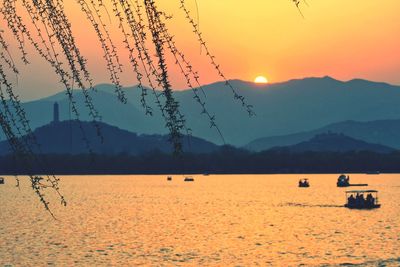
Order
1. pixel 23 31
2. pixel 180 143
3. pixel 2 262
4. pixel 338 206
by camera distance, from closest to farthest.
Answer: pixel 180 143, pixel 23 31, pixel 2 262, pixel 338 206

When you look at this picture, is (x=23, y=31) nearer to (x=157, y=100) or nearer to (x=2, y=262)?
(x=157, y=100)

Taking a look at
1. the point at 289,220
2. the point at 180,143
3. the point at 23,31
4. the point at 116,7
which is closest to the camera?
the point at 180,143

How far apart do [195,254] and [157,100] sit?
89.7 meters

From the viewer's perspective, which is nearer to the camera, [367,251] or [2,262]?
[2,262]

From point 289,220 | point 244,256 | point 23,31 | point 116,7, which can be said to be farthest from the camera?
point 289,220

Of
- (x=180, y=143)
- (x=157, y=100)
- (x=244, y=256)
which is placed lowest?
(x=244, y=256)

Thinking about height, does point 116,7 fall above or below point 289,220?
above

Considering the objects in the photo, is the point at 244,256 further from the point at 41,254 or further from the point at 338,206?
the point at 338,206

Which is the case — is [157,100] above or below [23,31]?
below

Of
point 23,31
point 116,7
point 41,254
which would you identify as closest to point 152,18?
point 116,7

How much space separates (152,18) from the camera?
525 centimetres

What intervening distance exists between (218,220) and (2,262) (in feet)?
250

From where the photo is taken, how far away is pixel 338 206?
189m

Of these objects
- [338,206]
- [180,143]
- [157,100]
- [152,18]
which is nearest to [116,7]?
[152,18]
